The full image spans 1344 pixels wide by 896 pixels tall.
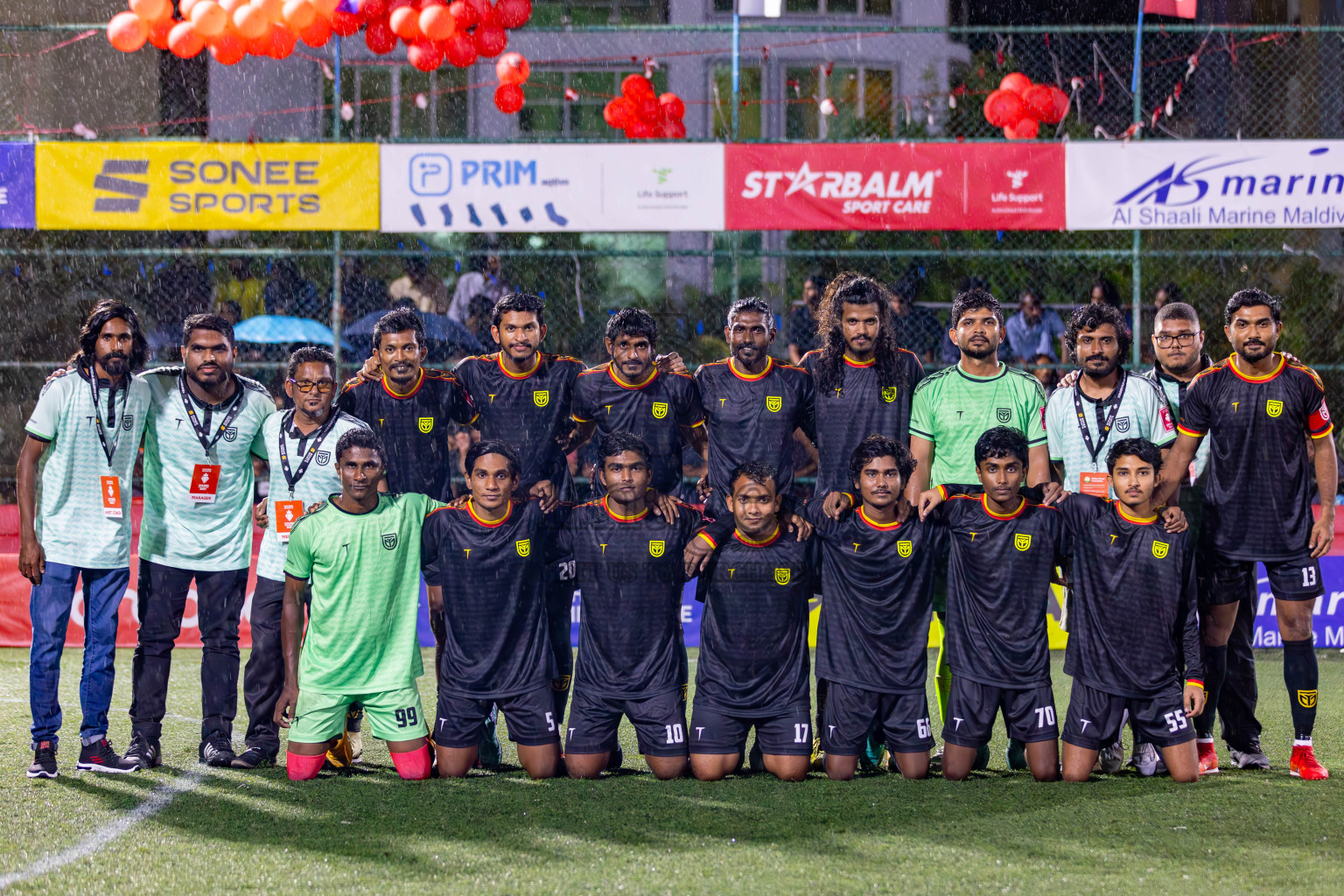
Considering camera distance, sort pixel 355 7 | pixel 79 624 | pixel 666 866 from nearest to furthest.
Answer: pixel 666 866 < pixel 79 624 < pixel 355 7

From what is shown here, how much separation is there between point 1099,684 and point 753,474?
1693 mm

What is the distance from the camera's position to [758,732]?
6.03 meters

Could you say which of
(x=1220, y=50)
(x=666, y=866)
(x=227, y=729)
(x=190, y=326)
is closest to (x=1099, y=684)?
(x=666, y=866)

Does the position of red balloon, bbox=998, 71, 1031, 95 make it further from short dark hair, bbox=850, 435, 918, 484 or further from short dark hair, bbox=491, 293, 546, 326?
short dark hair, bbox=850, 435, 918, 484

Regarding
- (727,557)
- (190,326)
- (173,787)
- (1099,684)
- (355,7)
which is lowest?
(173,787)

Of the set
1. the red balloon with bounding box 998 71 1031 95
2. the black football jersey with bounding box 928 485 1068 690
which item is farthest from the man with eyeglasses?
the red balloon with bounding box 998 71 1031 95

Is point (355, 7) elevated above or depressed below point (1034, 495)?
above

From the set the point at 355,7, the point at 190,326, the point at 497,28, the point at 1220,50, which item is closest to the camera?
the point at 190,326

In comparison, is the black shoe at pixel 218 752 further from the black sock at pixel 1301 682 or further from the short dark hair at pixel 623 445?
the black sock at pixel 1301 682

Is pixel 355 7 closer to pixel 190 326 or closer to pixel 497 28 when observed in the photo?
pixel 497 28

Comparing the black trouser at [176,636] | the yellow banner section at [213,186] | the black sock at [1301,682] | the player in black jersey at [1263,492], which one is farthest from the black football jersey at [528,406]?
the yellow banner section at [213,186]

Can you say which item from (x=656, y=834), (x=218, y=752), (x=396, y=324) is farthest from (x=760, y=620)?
(x=218, y=752)

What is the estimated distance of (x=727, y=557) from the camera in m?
5.99

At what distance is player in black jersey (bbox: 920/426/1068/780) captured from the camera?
232 inches
